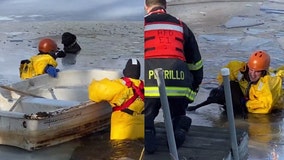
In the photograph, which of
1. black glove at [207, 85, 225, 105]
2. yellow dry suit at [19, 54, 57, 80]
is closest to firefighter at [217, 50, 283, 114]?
black glove at [207, 85, 225, 105]

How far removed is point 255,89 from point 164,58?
2.64 meters

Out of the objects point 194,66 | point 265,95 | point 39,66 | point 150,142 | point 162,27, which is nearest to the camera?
point 162,27

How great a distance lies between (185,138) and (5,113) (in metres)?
1.95

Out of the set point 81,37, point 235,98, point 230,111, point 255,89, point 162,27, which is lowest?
point 81,37

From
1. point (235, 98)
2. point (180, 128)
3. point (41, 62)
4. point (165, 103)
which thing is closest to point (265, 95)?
point (235, 98)

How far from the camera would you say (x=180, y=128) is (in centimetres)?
643

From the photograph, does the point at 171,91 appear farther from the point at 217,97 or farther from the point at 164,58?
the point at 217,97

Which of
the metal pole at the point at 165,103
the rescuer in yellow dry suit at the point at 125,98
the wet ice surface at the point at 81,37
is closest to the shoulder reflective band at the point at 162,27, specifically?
the rescuer in yellow dry suit at the point at 125,98

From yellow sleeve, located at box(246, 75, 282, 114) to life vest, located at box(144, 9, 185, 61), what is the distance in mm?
2514

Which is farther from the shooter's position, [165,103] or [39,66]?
[39,66]

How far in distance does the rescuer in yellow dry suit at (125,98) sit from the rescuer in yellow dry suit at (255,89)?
5.16 ft

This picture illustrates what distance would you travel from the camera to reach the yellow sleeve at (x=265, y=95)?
27.1 ft

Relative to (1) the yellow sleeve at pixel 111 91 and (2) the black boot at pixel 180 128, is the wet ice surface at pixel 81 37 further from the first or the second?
(2) the black boot at pixel 180 128

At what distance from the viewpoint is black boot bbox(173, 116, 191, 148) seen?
631cm
